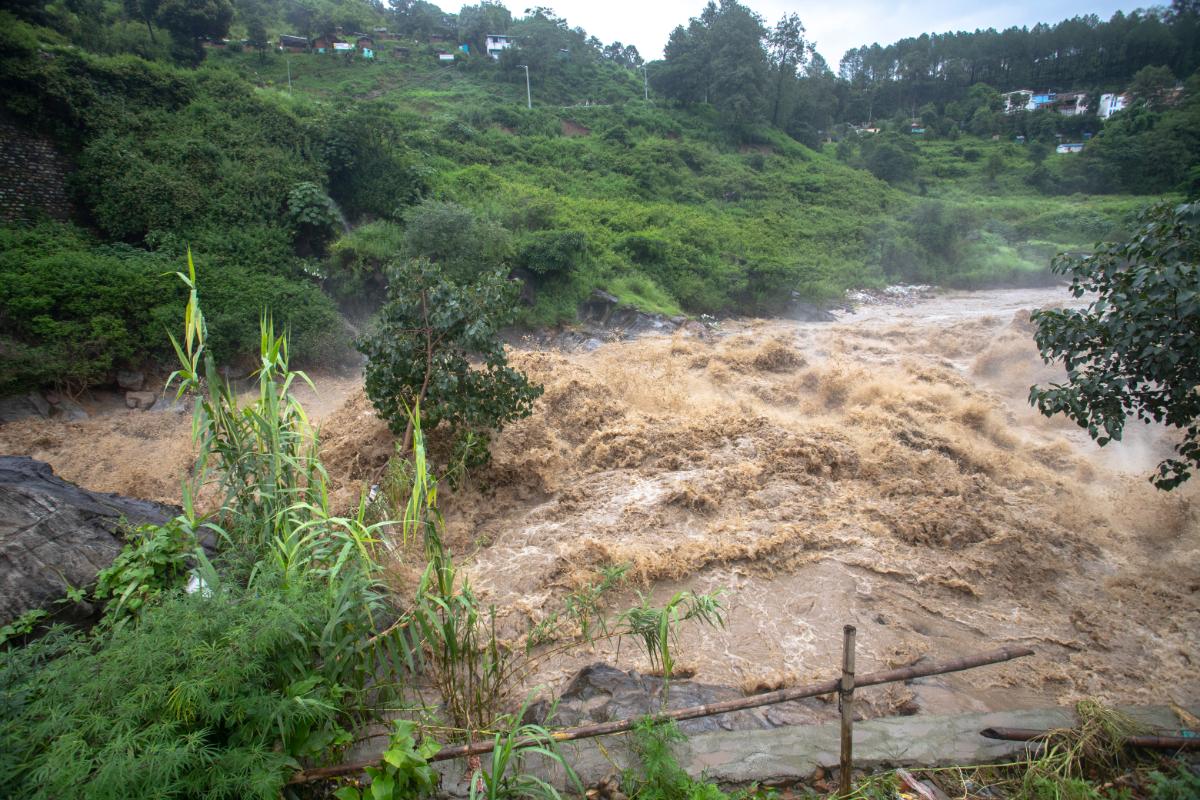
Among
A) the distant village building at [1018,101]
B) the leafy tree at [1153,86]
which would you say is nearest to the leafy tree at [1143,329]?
the leafy tree at [1153,86]

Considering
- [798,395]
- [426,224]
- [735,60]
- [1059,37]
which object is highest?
[1059,37]

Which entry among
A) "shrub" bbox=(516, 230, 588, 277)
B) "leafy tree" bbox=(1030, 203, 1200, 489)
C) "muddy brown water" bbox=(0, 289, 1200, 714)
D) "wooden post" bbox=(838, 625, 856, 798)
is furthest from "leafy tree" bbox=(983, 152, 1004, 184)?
"wooden post" bbox=(838, 625, 856, 798)

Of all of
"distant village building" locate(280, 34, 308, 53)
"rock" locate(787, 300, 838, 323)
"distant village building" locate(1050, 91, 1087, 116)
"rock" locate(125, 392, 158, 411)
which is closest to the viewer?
"rock" locate(125, 392, 158, 411)

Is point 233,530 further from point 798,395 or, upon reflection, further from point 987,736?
point 798,395

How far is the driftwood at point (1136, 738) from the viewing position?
285cm

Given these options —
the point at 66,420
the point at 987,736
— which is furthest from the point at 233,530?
the point at 66,420

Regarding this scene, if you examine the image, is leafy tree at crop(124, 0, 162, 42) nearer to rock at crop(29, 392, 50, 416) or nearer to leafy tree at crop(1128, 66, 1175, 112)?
rock at crop(29, 392, 50, 416)

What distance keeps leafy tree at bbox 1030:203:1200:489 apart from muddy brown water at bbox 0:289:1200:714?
4.66 ft

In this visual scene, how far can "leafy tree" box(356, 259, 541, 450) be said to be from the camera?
6074 mm

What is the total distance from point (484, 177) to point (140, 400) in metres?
11.7

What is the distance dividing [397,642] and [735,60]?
1345 inches

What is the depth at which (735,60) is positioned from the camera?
1229 inches

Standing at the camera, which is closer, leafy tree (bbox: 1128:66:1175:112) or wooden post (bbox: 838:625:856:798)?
wooden post (bbox: 838:625:856:798)

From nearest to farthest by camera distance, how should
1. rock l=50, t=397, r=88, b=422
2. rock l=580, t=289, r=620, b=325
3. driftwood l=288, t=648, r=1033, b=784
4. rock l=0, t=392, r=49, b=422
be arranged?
driftwood l=288, t=648, r=1033, b=784
rock l=0, t=392, r=49, b=422
rock l=50, t=397, r=88, b=422
rock l=580, t=289, r=620, b=325
